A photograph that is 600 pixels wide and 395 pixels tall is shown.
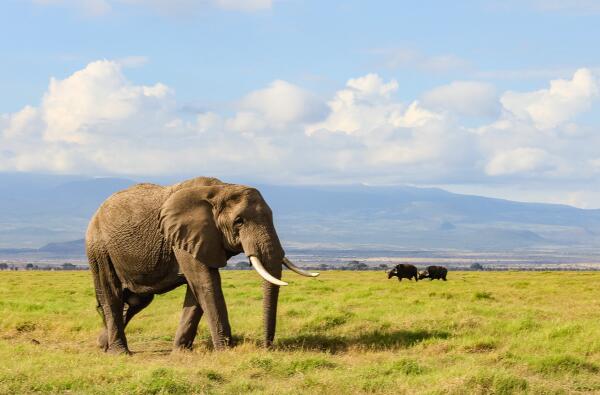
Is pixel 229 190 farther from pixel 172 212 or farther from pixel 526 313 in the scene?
pixel 526 313

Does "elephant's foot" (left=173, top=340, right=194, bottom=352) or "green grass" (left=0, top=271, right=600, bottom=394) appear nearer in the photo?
"green grass" (left=0, top=271, right=600, bottom=394)

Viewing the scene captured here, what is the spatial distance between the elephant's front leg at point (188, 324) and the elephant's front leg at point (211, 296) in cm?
55

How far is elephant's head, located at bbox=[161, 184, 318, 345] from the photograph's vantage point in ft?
57.1

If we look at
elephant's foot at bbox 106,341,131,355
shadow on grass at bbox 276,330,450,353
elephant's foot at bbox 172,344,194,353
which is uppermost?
shadow on grass at bbox 276,330,450,353

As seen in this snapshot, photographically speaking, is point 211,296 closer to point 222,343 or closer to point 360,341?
point 222,343

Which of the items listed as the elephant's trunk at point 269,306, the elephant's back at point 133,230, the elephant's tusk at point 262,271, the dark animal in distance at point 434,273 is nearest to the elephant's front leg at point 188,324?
the elephant's back at point 133,230

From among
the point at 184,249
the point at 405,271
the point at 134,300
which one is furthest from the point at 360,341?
the point at 405,271

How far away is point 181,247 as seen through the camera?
17.9 metres

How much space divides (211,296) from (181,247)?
1166mm

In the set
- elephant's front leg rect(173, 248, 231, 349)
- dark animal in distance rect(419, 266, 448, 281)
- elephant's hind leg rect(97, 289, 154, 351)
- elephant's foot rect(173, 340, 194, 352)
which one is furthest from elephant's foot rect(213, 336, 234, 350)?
dark animal in distance rect(419, 266, 448, 281)

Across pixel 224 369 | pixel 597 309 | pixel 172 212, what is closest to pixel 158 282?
pixel 172 212

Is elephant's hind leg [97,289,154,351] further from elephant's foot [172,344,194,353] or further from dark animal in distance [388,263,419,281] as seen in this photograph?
dark animal in distance [388,263,419,281]

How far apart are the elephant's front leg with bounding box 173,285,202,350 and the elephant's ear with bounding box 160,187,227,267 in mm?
960

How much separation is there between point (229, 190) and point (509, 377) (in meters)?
6.99
